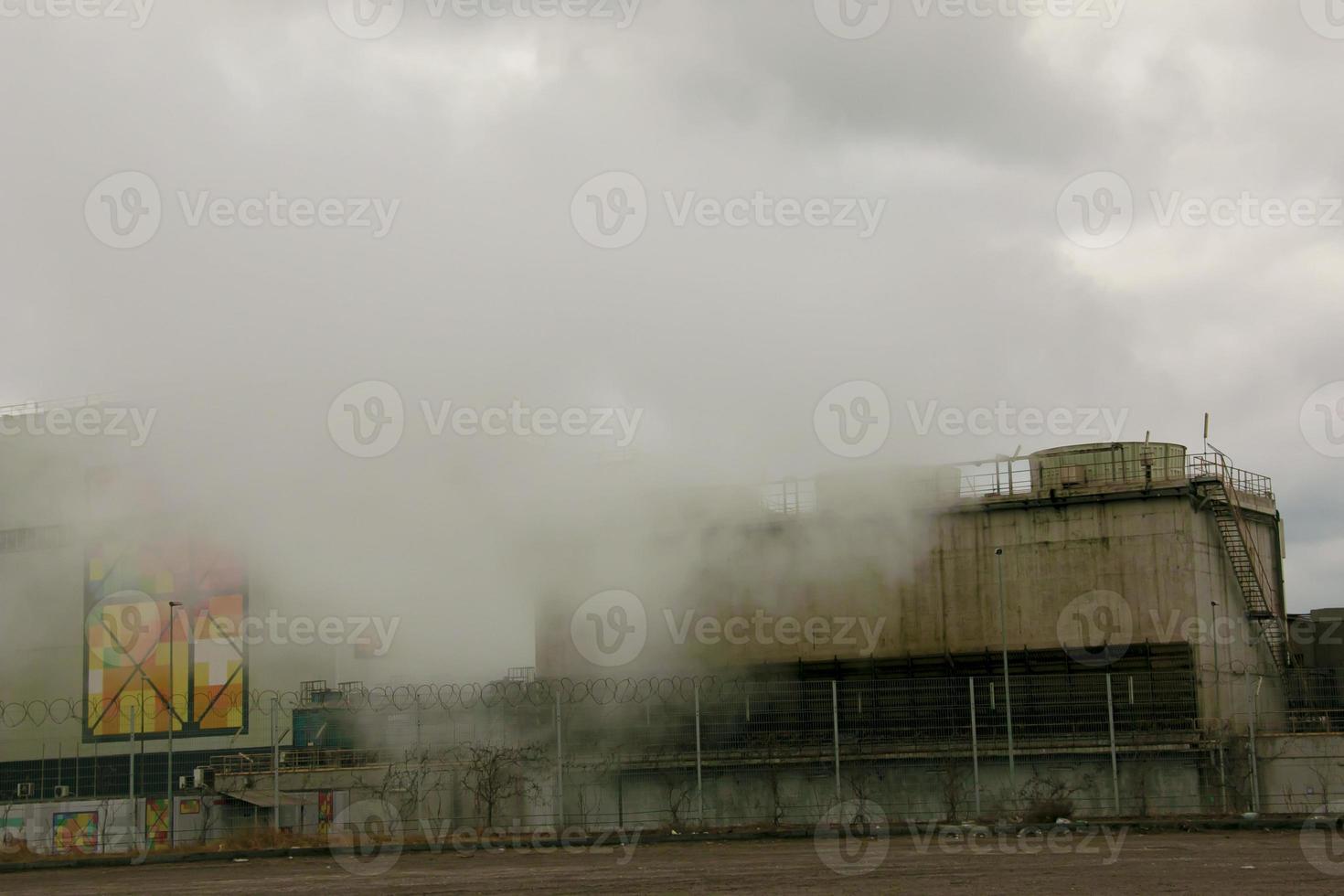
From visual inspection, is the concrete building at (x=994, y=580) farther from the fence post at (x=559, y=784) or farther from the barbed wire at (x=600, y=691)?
the fence post at (x=559, y=784)

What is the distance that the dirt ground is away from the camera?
59.5 ft

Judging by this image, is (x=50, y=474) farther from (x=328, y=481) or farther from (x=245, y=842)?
(x=245, y=842)

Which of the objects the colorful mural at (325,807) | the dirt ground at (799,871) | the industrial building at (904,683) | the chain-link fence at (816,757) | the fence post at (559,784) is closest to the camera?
the dirt ground at (799,871)

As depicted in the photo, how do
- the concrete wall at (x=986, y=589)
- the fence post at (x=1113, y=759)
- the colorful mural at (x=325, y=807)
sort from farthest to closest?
the concrete wall at (x=986, y=589)
the colorful mural at (x=325, y=807)
the fence post at (x=1113, y=759)

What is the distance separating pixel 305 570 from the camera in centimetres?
4169

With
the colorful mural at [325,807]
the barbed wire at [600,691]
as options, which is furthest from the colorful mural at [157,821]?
the colorful mural at [325,807]

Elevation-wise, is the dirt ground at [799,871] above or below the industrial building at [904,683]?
below

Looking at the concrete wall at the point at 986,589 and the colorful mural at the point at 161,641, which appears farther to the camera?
the colorful mural at the point at 161,641

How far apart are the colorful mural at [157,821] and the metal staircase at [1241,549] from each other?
25380mm

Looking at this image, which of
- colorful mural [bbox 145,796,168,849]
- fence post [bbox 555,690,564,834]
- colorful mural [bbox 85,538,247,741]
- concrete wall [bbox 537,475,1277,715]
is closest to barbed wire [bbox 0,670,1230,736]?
fence post [bbox 555,690,564,834]

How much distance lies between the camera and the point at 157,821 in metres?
37.7

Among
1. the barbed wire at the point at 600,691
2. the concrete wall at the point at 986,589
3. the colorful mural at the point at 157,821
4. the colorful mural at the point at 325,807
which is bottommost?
the colorful mural at the point at 157,821

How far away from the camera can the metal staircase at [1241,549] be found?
35188mm

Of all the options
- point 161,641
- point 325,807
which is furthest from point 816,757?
point 161,641
